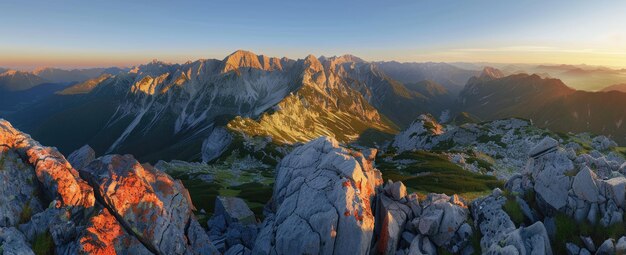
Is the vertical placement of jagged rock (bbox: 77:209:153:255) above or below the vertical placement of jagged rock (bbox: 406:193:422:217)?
above

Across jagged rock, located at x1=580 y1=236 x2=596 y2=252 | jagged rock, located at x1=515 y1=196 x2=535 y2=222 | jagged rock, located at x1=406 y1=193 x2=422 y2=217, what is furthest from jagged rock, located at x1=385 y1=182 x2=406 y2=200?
jagged rock, located at x1=580 y1=236 x2=596 y2=252

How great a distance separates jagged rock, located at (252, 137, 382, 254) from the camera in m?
24.0

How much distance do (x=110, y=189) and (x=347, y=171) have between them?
61.6ft

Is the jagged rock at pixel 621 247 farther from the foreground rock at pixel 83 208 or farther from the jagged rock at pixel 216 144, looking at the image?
the jagged rock at pixel 216 144

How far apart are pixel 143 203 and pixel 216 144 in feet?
552

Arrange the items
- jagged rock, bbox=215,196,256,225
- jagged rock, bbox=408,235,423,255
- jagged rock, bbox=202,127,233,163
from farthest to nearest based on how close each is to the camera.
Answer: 1. jagged rock, bbox=202,127,233,163
2. jagged rock, bbox=215,196,256,225
3. jagged rock, bbox=408,235,423,255

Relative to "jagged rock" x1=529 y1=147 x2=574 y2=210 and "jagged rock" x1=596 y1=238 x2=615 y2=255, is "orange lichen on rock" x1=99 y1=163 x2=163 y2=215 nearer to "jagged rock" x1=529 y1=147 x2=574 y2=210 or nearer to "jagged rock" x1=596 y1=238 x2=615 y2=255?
"jagged rock" x1=596 y1=238 x2=615 y2=255

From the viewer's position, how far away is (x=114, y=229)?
22969mm

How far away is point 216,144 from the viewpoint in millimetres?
188000

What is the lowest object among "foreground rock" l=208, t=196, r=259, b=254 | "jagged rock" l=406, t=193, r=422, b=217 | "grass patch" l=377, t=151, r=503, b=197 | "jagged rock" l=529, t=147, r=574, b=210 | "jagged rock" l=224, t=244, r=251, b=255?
"grass patch" l=377, t=151, r=503, b=197

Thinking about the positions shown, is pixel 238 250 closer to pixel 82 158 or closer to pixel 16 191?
pixel 16 191

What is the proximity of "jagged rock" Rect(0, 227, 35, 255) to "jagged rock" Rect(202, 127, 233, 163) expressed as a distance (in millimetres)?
155903

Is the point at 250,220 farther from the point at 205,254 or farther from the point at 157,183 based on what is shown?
the point at 157,183

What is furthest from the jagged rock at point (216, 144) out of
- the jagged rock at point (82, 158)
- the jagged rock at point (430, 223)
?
the jagged rock at point (430, 223)
